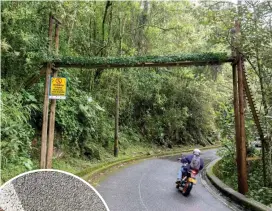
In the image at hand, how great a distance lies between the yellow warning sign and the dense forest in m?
→ 0.66

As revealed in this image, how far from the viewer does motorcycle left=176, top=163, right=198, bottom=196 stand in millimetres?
7754

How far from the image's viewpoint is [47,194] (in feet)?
4.93

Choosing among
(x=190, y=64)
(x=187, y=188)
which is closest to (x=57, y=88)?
(x=190, y=64)

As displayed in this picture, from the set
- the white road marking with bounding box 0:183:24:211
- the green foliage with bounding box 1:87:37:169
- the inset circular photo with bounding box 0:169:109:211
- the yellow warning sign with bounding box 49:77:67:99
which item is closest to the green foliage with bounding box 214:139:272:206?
the yellow warning sign with bounding box 49:77:67:99

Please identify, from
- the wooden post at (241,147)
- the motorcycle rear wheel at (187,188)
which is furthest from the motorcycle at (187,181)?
the wooden post at (241,147)

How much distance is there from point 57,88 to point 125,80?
9.79 m

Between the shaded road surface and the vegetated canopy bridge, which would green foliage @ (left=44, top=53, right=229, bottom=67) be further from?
the shaded road surface

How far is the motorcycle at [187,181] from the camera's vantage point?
25.4 feet

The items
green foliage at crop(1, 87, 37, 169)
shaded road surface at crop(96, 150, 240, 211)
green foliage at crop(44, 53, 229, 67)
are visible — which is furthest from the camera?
green foliage at crop(44, 53, 229, 67)

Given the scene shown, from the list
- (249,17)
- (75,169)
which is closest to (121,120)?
(75,169)

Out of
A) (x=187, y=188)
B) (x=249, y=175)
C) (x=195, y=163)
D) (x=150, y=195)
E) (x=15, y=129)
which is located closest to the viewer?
(x=15, y=129)

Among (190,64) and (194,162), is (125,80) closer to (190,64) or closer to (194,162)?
(190,64)

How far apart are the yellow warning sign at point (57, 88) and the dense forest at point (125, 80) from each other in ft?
2.18

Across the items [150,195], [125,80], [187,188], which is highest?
[125,80]
